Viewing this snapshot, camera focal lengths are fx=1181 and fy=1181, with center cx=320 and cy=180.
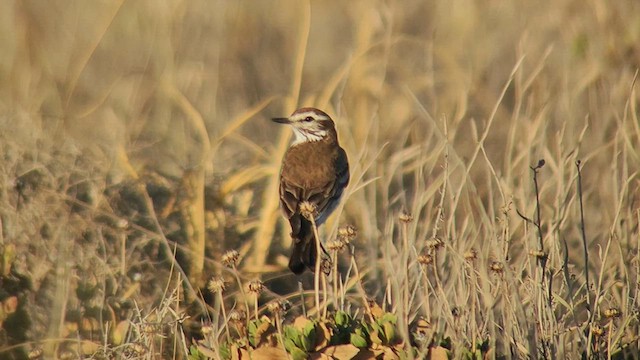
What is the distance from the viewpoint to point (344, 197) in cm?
686

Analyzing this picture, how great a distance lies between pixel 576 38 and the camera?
8664 mm

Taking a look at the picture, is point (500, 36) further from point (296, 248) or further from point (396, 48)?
point (296, 248)

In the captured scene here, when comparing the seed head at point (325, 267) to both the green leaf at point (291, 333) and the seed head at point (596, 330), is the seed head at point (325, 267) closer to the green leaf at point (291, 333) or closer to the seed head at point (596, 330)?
the green leaf at point (291, 333)

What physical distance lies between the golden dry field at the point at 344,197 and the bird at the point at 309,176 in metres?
0.16

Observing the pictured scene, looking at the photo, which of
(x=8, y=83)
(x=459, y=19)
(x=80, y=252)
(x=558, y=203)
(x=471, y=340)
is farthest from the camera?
(x=459, y=19)

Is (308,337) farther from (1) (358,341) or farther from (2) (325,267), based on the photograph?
(2) (325,267)

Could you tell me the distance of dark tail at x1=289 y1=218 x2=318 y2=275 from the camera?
6172 mm

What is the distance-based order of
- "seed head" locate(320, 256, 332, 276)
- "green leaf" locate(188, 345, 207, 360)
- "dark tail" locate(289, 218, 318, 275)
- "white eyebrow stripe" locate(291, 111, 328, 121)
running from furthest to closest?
1. "white eyebrow stripe" locate(291, 111, 328, 121)
2. "dark tail" locate(289, 218, 318, 275)
3. "seed head" locate(320, 256, 332, 276)
4. "green leaf" locate(188, 345, 207, 360)

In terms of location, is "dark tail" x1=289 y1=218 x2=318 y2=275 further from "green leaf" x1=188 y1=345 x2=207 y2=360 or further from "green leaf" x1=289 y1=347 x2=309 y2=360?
"green leaf" x1=289 y1=347 x2=309 y2=360

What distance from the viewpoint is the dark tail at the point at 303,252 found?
617 cm

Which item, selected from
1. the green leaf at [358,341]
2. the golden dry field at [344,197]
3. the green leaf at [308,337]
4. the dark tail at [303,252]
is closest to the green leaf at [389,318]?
the golden dry field at [344,197]

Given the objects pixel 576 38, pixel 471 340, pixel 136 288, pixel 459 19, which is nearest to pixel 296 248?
pixel 136 288

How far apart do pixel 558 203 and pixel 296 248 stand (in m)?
1.40

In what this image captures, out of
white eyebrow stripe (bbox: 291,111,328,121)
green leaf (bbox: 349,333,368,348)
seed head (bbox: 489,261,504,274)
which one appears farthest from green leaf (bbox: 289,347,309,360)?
white eyebrow stripe (bbox: 291,111,328,121)
